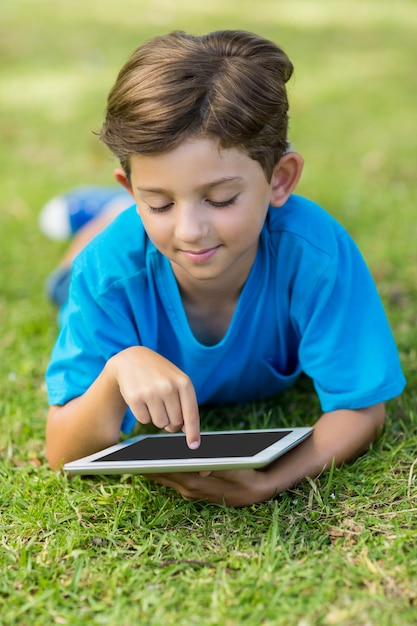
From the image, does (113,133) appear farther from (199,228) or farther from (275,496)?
(275,496)

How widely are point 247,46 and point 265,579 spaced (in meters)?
1.32

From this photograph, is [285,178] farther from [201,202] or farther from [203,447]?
[203,447]

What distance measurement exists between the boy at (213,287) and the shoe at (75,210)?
65.8 inches

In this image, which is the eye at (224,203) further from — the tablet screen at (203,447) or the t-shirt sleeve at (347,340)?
the tablet screen at (203,447)

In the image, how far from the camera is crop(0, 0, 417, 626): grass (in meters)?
1.78

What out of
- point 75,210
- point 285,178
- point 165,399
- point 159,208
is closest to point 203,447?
point 165,399

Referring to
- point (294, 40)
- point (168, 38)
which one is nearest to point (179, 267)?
point (168, 38)

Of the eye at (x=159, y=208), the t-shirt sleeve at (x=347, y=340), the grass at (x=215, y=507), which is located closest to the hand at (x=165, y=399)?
the grass at (x=215, y=507)

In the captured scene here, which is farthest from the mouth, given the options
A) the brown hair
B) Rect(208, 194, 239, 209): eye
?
the brown hair

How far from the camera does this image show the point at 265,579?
1827mm

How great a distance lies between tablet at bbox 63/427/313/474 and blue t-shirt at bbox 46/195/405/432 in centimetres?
24

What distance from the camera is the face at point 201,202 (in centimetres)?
197

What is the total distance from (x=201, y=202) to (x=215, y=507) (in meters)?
0.78

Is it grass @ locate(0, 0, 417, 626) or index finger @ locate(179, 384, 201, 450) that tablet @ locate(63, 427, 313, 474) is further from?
grass @ locate(0, 0, 417, 626)
